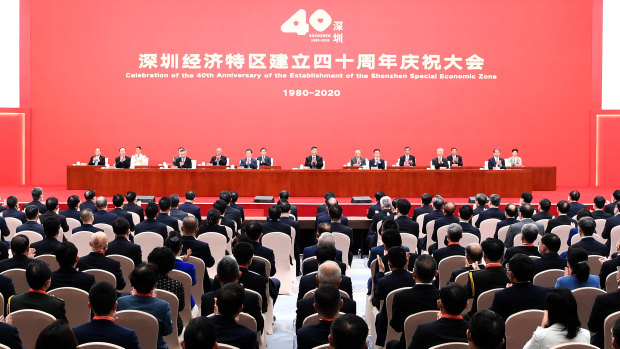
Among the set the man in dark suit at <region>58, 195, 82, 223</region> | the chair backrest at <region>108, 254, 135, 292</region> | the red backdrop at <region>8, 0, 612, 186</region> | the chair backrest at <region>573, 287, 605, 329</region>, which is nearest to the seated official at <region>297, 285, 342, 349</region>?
the chair backrest at <region>573, 287, 605, 329</region>

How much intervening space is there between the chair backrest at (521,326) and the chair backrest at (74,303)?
96.0 inches

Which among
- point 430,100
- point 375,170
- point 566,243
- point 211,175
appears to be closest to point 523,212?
point 566,243

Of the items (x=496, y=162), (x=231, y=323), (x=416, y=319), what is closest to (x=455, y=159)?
(x=496, y=162)

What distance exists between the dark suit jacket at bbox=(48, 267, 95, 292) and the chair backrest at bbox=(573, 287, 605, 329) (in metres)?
3.09

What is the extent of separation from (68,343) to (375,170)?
9872 millimetres

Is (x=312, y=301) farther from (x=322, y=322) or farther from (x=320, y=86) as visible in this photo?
(x=320, y=86)

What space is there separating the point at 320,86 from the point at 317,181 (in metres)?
3.37

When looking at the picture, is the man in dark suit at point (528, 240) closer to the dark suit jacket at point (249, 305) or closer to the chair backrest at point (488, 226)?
the chair backrest at point (488, 226)

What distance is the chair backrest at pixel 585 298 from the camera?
423 centimetres

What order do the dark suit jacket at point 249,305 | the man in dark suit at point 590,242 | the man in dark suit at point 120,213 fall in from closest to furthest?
the dark suit jacket at point 249,305 → the man in dark suit at point 590,242 → the man in dark suit at point 120,213

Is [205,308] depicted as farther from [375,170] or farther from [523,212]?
[375,170]

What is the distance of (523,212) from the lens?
7.39 m

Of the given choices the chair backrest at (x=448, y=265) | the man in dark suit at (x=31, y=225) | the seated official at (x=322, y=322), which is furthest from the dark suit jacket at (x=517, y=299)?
the man in dark suit at (x=31, y=225)

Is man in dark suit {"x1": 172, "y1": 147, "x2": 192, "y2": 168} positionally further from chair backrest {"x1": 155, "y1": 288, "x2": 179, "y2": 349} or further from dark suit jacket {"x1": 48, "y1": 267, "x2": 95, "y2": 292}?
chair backrest {"x1": 155, "y1": 288, "x2": 179, "y2": 349}
